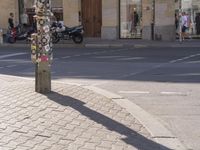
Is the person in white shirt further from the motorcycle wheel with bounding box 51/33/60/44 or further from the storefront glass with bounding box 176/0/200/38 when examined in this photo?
the motorcycle wheel with bounding box 51/33/60/44

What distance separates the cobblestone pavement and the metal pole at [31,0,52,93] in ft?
0.81

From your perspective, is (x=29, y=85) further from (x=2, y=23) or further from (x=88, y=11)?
(x=2, y=23)

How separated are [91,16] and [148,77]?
17931 mm

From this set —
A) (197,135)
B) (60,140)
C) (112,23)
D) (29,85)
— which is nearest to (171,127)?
(197,135)

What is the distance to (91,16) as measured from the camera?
31328 millimetres

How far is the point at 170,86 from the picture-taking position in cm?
1209

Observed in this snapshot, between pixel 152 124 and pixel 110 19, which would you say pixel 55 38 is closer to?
pixel 110 19

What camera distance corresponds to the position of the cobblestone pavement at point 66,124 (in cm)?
632

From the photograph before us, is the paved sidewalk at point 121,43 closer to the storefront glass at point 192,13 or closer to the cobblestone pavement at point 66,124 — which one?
the storefront glass at point 192,13

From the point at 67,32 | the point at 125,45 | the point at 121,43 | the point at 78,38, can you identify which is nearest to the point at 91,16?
the point at 78,38

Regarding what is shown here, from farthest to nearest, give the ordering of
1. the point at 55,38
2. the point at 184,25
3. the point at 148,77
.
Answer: the point at 184,25 < the point at 55,38 < the point at 148,77

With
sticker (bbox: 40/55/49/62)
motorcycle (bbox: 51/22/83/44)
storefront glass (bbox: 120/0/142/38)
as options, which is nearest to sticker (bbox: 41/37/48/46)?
sticker (bbox: 40/55/49/62)

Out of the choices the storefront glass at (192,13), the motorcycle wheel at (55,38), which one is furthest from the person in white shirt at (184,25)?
the motorcycle wheel at (55,38)

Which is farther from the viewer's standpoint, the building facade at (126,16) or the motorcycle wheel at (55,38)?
the building facade at (126,16)
